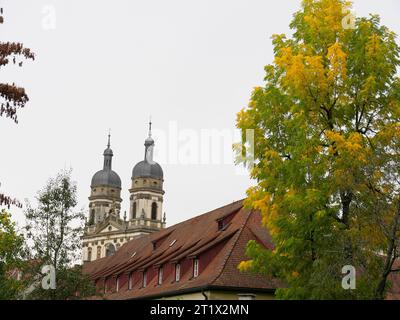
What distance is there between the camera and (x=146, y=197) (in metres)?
135

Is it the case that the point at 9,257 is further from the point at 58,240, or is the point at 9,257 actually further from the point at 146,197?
the point at 146,197

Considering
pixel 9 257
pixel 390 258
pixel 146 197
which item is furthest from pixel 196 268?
pixel 146 197

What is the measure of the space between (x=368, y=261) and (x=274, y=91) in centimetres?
628

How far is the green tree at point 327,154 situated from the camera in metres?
19.6

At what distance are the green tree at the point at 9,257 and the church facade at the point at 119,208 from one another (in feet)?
257

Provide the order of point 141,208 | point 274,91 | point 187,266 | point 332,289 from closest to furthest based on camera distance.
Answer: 1. point 332,289
2. point 274,91
3. point 187,266
4. point 141,208

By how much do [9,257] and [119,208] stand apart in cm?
10561

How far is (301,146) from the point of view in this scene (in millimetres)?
20906

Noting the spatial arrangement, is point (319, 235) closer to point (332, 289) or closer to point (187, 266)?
point (332, 289)

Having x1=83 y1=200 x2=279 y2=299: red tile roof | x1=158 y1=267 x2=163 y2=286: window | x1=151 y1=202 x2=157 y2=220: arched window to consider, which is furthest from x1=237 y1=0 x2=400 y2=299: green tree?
x1=151 y1=202 x2=157 y2=220: arched window

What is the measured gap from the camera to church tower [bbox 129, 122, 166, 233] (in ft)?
431

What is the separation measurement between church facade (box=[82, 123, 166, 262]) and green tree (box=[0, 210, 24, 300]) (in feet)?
257

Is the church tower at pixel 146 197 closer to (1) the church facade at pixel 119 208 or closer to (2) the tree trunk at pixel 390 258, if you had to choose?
(1) the church facade at pixel 119 208
